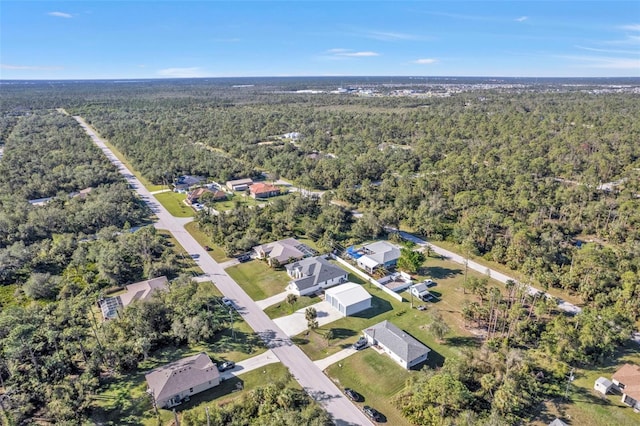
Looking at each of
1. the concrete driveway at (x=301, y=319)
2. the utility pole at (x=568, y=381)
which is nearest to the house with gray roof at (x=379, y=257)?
the concrete driveway at (x=301, y=319)

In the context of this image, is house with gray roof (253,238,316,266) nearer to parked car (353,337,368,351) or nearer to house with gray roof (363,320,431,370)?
house with gray roof (363,320,431,370)

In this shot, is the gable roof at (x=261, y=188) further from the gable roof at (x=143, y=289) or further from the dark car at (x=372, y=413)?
the dark car at (x=372, y=413)

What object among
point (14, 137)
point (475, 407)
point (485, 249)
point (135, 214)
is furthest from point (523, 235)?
point (14, 137)

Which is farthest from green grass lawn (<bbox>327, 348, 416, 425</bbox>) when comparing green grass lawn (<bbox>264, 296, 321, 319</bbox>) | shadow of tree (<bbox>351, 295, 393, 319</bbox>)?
green grass lawn (<bbox>264, 296, 321, 319</bbox>)

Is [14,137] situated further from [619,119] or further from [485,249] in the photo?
[619,119]

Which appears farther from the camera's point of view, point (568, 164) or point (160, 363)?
point (568, 164)

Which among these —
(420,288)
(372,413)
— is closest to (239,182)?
(420,288)
